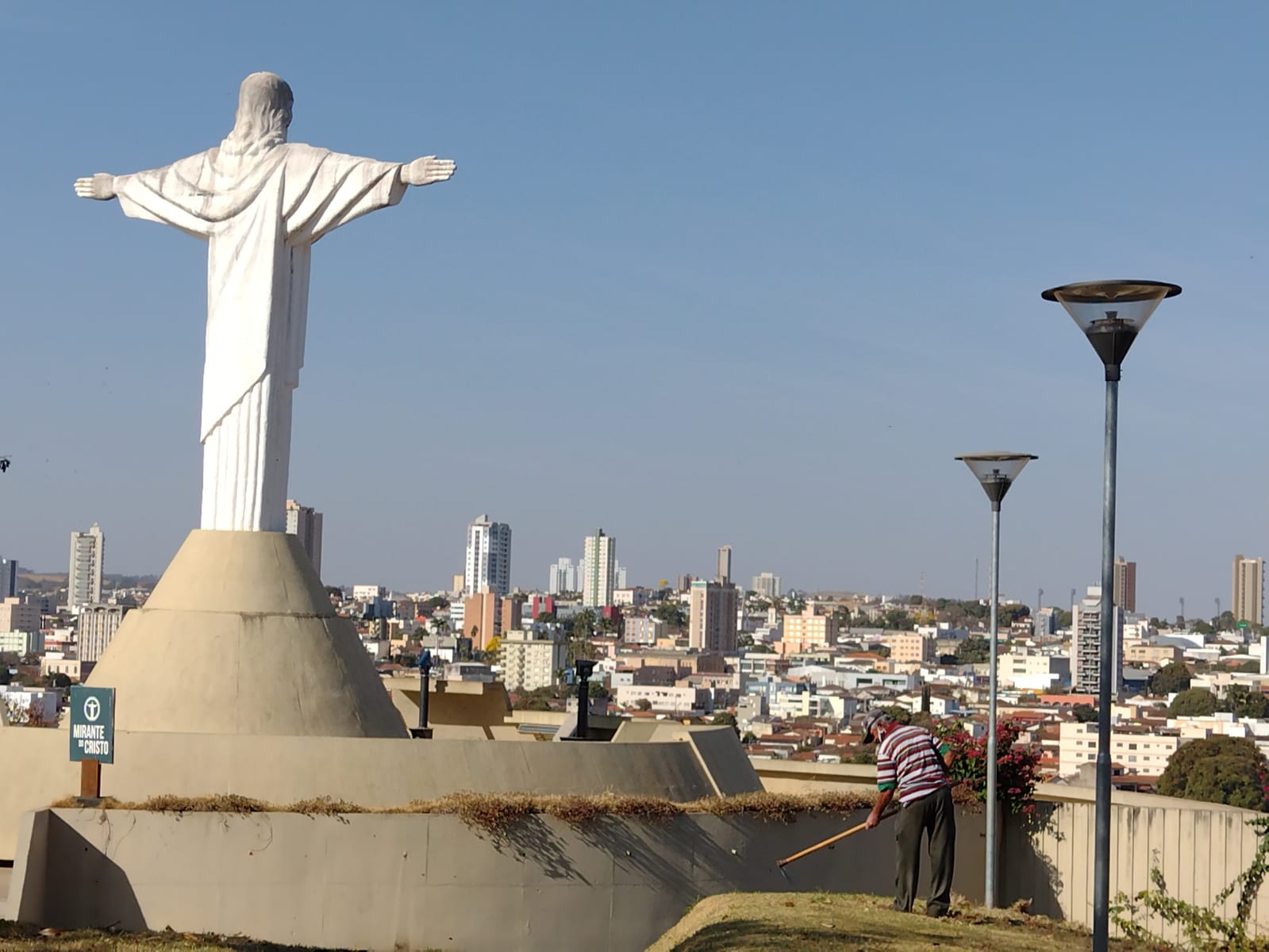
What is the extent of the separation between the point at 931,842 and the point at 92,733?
6.22m

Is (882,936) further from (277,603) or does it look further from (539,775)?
(277,603)

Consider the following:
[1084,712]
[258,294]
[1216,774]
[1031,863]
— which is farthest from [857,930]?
[1084,712]

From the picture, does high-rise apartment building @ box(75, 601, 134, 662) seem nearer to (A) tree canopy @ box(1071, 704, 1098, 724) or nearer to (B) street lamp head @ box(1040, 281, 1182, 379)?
(A) tree canopy @ box(1071, 704, 1098, 724)

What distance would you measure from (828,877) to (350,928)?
4.41 meters

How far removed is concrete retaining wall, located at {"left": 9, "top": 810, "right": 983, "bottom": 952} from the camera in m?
12.3

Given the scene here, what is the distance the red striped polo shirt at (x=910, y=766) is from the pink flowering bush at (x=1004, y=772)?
518 cm

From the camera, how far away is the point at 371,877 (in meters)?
12.7

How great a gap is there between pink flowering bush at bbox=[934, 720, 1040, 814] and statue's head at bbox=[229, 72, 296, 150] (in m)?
8.28

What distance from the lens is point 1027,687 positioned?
537 ft

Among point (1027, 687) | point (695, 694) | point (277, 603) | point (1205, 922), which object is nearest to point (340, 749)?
point (277, 603)

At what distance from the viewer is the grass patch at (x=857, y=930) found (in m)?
9.71

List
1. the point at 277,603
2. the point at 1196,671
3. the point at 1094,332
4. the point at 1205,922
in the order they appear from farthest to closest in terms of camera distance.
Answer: the point at 1196,671 < the point at 277,603 < the point at 1205,922 < the point at 1094,332

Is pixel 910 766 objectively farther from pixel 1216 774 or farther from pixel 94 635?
pixel 94 635

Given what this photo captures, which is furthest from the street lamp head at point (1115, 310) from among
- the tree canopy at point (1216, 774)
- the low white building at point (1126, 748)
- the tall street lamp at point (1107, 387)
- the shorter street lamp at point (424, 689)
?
the low white building at point (1126, 748)
